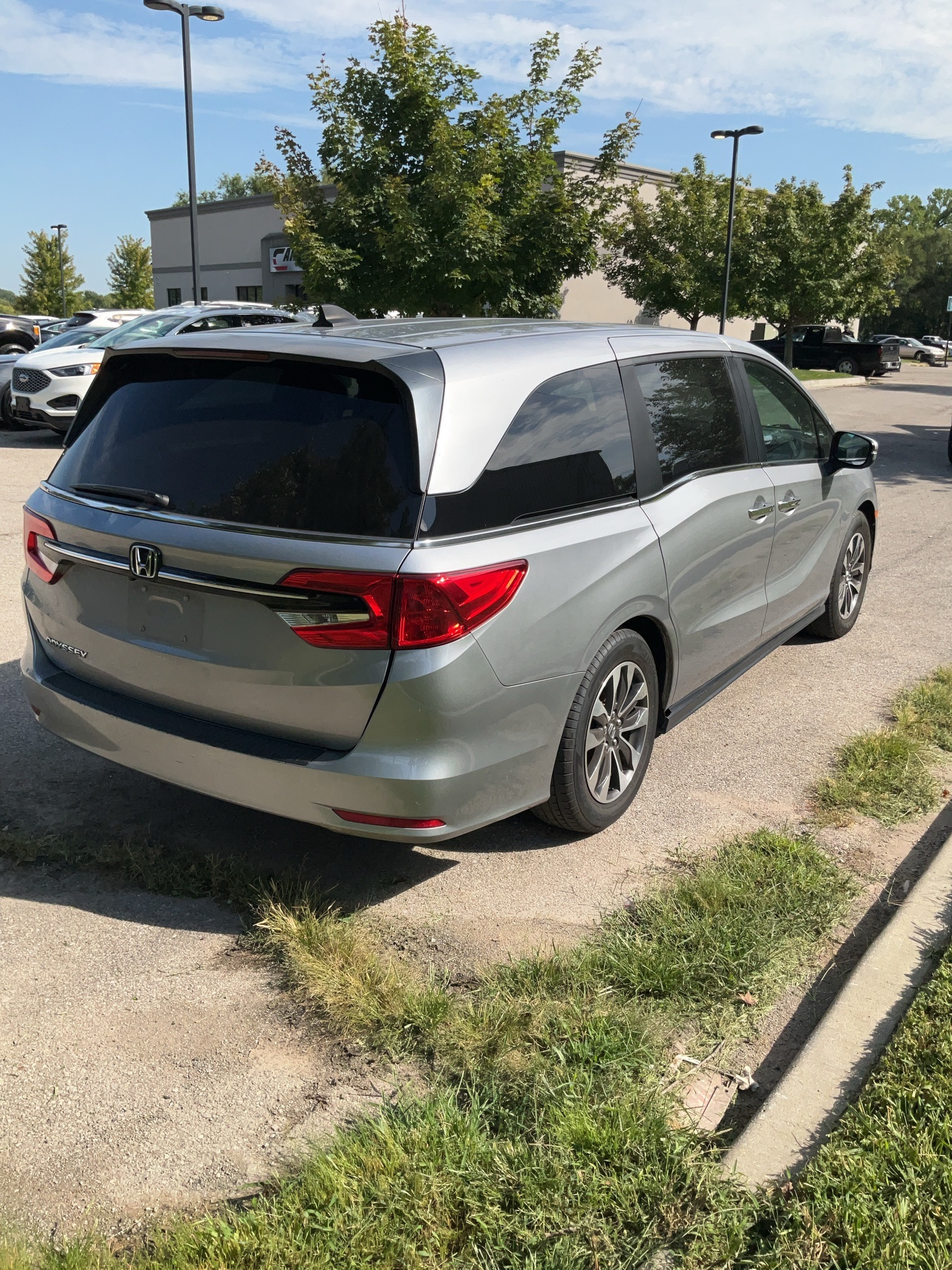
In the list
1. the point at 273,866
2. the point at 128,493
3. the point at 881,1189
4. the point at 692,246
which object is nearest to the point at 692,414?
the point at 128,493

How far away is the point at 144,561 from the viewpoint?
3.33m

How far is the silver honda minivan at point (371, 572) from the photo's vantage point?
3.09 m

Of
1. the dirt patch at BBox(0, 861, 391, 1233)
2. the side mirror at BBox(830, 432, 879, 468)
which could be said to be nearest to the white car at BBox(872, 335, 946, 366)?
the side mirror at BBox(830, 432, 879, 468)

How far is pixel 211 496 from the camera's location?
3.30 metres

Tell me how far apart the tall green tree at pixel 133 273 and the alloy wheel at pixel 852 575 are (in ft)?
221

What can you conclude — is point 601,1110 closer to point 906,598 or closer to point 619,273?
point 906,598

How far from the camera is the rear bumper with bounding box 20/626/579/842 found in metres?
3.10

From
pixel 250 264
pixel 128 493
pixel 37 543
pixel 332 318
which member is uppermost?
pixel 250 264

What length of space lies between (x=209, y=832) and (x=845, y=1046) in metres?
2.33

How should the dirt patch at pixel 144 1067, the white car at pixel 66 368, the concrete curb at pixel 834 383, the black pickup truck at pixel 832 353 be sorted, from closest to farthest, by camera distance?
the dirt patch at pixel 144 1067, the white car at pixel 66 368, the concrete curb at pixel 834 383, the black pickup truck at pixel 832 353

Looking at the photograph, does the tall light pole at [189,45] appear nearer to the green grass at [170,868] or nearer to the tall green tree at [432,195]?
the tall green tree at [432,195]

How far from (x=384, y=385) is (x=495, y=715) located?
1.01 metres

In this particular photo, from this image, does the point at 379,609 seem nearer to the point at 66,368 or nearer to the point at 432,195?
the point at 66,368

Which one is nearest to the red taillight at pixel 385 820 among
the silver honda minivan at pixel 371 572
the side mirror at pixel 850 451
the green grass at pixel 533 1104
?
the silver honda minivan at pixel 371 572
